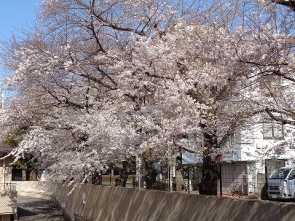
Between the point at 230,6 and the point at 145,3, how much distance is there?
2.99 m

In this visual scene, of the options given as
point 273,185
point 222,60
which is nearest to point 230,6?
point 222,60

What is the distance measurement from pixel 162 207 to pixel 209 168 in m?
1.52

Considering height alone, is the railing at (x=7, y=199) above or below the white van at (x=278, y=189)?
below

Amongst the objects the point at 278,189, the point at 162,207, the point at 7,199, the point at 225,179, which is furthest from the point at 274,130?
the point at 7,199

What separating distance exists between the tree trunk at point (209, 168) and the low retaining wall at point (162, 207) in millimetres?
1035

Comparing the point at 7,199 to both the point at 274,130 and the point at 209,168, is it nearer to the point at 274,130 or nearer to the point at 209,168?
the point at 209,168

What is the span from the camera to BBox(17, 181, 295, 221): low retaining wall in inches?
280

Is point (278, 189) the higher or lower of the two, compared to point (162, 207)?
higher

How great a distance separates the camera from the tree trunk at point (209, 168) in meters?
10.8

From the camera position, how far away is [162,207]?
11164 mm

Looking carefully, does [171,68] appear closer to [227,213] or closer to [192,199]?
[192,199]

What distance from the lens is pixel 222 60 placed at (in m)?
10.2

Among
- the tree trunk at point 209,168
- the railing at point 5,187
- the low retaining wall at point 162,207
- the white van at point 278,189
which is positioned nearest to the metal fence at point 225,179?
the tree trunk at point 209,168

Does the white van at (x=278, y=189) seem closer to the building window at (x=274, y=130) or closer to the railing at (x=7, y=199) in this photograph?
the building window at (x=274, y=130)
